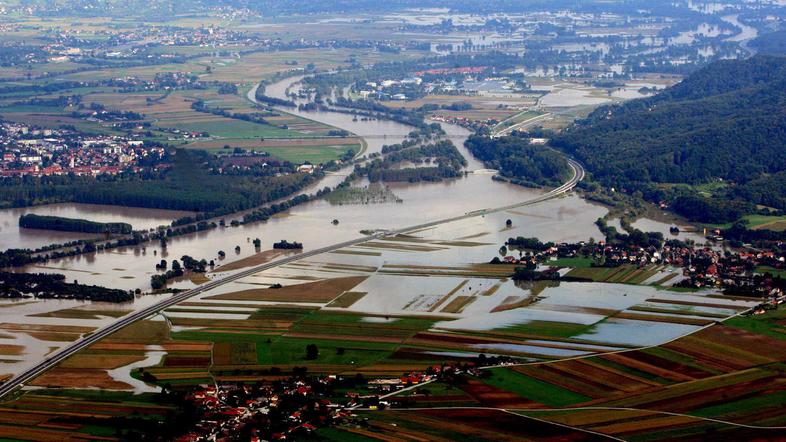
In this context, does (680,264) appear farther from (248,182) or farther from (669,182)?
(248,182)

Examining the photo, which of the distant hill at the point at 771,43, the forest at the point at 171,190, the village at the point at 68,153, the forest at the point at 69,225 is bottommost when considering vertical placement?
the forest at the point at 69,225

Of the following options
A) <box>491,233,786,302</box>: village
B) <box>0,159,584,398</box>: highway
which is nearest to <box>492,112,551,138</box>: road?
<box>0,159,584,398</box>: highway

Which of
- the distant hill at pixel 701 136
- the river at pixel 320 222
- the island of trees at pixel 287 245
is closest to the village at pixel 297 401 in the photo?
the river at pixel 320 222

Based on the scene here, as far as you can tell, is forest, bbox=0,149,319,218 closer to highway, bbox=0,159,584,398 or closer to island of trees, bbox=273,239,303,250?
island of trees, bbox=273,239,303,250

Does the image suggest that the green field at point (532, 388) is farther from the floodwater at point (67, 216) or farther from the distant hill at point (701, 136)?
the distant hill at point (701, 136)

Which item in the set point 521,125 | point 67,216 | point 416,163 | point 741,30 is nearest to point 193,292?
point 67,216

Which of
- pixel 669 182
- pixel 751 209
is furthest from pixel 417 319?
pixel 669 182
